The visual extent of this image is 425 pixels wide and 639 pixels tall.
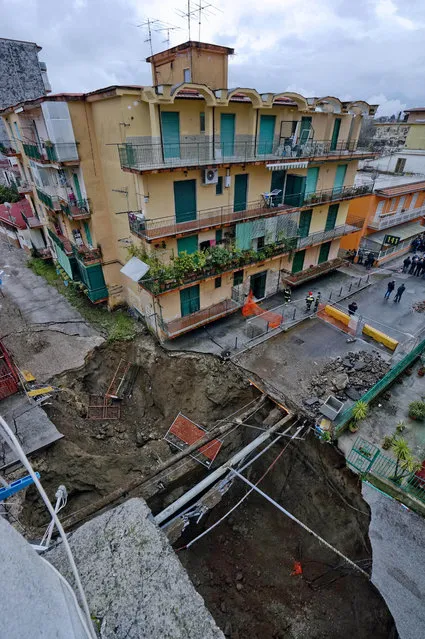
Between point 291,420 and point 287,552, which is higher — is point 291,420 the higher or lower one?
the higher one

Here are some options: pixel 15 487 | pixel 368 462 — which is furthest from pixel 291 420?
pixel 15 487

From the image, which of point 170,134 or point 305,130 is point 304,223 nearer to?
point 305,130

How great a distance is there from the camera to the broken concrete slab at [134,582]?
3359 mm

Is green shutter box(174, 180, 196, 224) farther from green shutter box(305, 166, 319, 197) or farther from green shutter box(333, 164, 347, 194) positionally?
green shutter box(333, 164, 347, 194)

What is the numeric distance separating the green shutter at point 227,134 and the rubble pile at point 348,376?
14317 millimetres

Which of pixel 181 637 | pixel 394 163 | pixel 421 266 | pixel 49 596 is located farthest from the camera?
pixel 394 163

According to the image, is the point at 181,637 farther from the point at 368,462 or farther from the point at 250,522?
the point at 250,522

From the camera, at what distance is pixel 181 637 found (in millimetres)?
3330

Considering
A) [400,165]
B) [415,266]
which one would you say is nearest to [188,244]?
[415,266]

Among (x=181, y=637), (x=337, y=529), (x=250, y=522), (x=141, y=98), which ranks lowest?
(x=250, y=522)

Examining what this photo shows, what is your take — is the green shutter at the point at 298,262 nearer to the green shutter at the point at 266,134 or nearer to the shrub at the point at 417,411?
the green shutter at the point at 266,134

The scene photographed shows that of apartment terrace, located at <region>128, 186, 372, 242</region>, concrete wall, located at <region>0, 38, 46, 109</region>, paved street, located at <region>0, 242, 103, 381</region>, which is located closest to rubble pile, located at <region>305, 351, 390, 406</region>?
apartment terrace, located at <region>128, 186, 372, 242</region>

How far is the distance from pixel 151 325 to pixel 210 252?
6199 millimetres

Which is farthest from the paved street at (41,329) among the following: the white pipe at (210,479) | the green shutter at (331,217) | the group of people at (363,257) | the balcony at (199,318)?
the group of people at (363,257)
